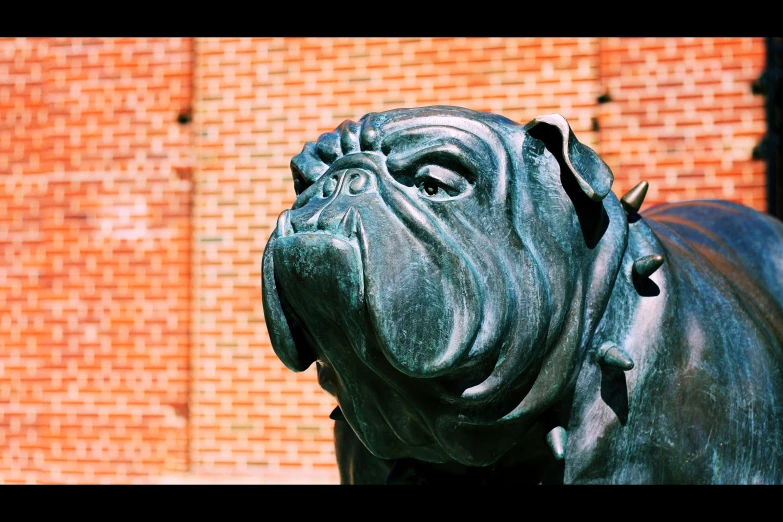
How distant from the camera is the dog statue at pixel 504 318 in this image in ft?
4.42

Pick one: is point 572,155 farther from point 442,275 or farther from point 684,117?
point 684,117

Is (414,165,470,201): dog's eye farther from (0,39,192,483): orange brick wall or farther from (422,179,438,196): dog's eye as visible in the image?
(0,39,192,483): orange brick wall

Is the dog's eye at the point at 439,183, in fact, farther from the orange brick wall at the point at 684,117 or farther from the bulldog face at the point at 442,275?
the orange brick wall at the point at 684,117

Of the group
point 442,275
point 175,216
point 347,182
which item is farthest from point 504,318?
point 175,216

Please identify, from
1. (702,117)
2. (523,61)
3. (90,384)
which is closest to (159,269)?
(90,384)

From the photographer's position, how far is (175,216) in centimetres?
542

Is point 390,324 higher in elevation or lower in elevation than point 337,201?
lower

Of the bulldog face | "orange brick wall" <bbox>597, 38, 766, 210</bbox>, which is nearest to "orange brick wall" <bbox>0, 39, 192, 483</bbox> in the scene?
"orange brick wall" <bbox>597, 38, 766, 210</bbox>

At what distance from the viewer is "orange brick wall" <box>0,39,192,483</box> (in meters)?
5.33

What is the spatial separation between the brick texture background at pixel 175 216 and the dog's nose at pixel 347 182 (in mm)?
3595

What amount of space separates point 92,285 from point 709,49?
3.99 meters

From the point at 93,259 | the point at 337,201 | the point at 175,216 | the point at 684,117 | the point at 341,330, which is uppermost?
the point at 684,117

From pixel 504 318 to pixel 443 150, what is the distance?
30 cm

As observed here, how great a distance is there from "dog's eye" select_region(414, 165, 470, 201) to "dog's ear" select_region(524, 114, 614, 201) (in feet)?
0.55
